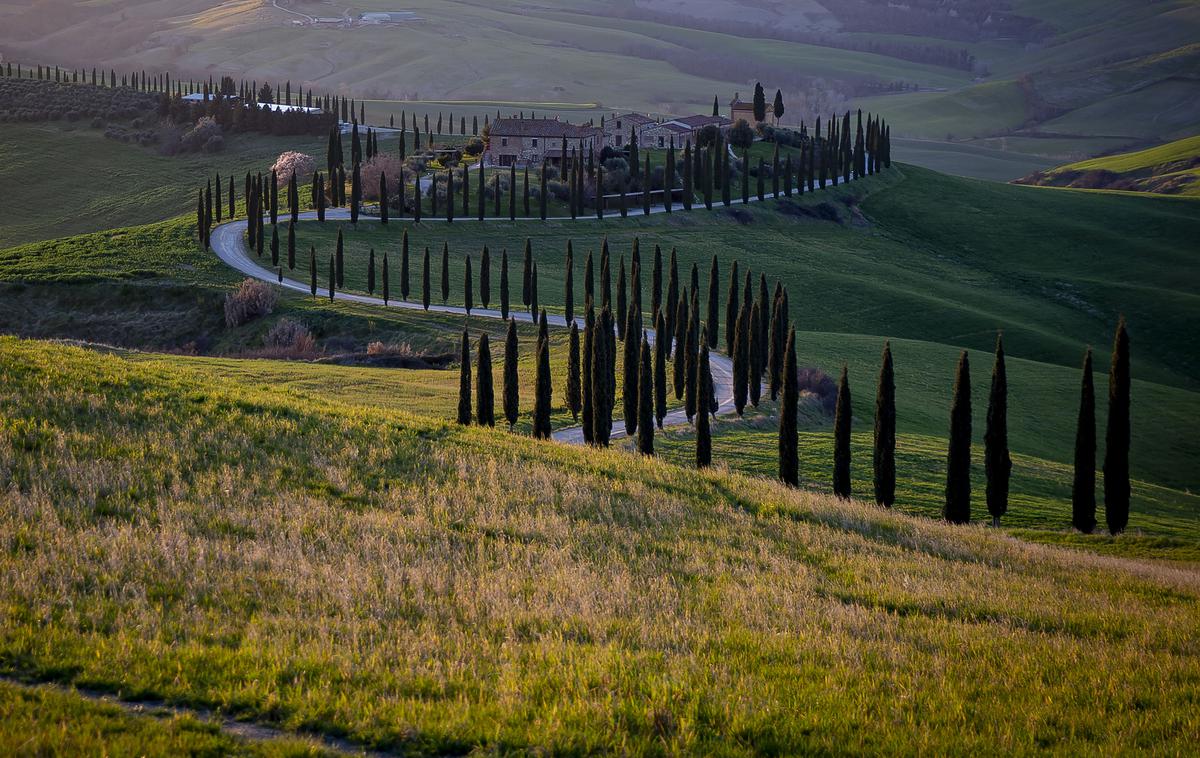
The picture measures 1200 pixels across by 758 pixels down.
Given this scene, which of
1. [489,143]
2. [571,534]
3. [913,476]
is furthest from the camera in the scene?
[489,143]

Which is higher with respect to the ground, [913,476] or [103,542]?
[103,542]

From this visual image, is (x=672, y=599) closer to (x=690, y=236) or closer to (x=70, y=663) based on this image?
(x=70, y=663)

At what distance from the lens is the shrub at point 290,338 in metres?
80.1

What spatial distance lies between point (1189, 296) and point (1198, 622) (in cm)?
11093

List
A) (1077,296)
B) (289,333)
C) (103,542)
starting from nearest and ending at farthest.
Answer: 1. (103,542)
2. (289,333)
3. (1077,296)

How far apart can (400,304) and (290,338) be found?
557 inches

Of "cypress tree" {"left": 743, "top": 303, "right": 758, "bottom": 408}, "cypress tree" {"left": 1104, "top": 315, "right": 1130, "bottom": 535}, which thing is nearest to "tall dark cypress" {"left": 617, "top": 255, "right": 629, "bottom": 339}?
"cypress tree" {"left": 743, "top": 303, "right": 758, "bottom": 408}

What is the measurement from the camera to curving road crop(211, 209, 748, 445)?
5762 centimetres

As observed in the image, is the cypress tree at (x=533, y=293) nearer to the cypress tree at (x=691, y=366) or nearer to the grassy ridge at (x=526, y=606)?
the cypress tree at (x=691, y=366)

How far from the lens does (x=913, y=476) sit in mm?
49344

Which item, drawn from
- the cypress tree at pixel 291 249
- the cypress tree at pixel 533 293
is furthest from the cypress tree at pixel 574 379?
the cypress tree at pixel 291 249

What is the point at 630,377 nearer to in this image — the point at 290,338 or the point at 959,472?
the point at 959,472

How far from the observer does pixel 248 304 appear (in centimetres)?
8625

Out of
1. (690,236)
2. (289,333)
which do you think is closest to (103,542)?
(289,333)
